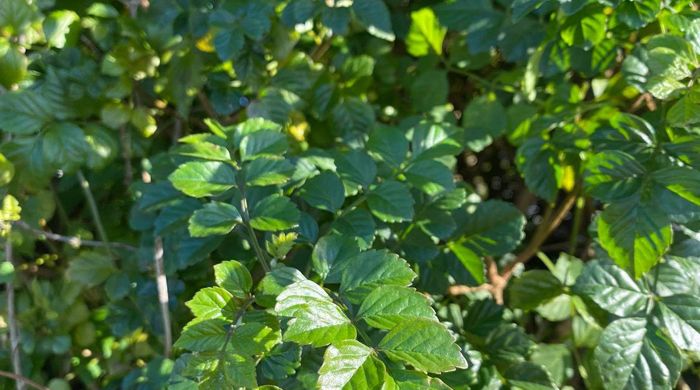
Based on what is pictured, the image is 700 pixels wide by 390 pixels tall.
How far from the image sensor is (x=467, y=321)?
112 cm

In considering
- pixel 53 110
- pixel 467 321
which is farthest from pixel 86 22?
pixel 467 321

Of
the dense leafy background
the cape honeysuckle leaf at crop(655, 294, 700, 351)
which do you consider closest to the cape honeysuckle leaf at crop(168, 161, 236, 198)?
the dense leafy background

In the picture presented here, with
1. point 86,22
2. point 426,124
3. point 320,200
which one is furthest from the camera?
point 86,22

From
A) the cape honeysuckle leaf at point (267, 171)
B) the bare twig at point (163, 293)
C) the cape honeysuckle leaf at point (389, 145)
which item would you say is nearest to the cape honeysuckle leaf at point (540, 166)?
the cape honeysuckle leaf at point (389, 145)

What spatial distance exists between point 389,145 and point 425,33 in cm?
48

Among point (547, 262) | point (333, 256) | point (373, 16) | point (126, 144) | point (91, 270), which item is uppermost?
point (373, 16)

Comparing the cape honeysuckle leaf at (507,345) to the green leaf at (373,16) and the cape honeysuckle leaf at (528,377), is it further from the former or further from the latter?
the green leaf at (373,16)

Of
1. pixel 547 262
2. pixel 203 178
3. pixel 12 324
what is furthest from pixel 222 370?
pixel 547 262

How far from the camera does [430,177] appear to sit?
3.26ft

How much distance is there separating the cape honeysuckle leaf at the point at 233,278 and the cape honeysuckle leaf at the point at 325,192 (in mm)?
192

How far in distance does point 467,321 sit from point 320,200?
1.27 feet

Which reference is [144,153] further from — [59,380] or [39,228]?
[59,380]

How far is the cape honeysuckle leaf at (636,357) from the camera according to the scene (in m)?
0.89

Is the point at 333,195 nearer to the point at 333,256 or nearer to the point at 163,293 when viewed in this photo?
the point at 333,256
